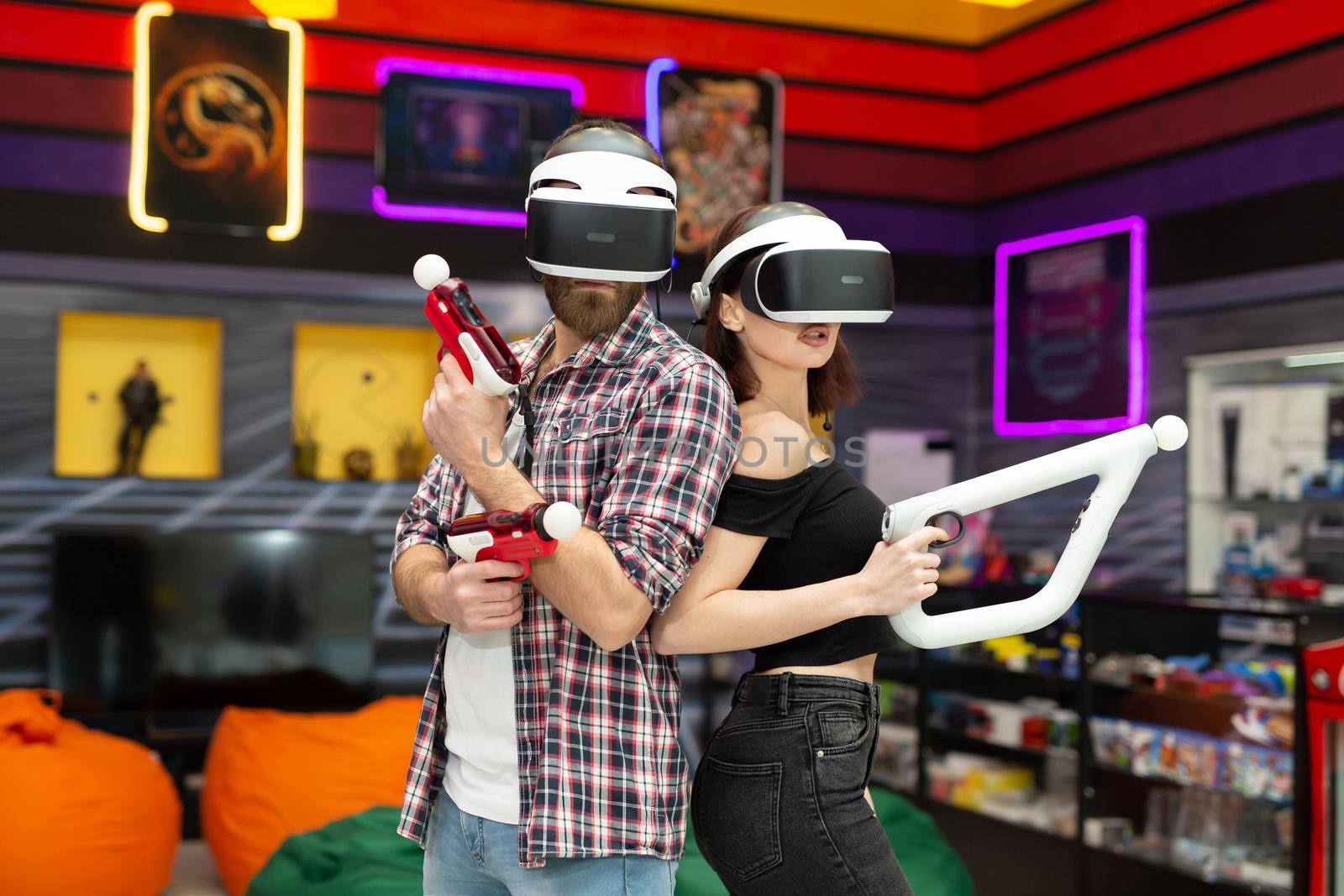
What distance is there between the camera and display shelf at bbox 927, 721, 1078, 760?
4746mm

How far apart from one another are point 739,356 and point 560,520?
1.82 ft

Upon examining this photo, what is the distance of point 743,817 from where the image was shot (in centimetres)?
158

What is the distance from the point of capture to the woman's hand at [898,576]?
1.50 meters

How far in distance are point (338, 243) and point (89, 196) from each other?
939 mm

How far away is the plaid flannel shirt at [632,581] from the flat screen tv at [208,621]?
363 cm

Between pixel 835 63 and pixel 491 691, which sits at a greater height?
pixel 835 63

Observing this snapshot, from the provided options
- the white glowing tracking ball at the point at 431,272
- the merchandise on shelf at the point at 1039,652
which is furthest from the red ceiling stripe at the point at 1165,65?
the white glowing tracking ball at the point at 431,272

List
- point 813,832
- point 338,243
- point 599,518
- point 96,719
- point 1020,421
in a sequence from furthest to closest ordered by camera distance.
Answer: point 1020,421, point 338,243, point 96,719, point 813,832, point 599,518

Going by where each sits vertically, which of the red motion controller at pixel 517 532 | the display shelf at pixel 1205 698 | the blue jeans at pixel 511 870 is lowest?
the display shelf at pixel 1205 698

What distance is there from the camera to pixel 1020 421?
582 centimetres

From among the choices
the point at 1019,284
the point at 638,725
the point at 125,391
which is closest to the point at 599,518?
the point at 638,725

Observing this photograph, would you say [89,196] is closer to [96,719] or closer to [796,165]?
[96,719]

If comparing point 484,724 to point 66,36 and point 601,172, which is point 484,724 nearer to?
point 601,172

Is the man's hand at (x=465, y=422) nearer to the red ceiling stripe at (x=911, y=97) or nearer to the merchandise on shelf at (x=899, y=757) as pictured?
the red ceiling stripe at (x=911, y=97)
